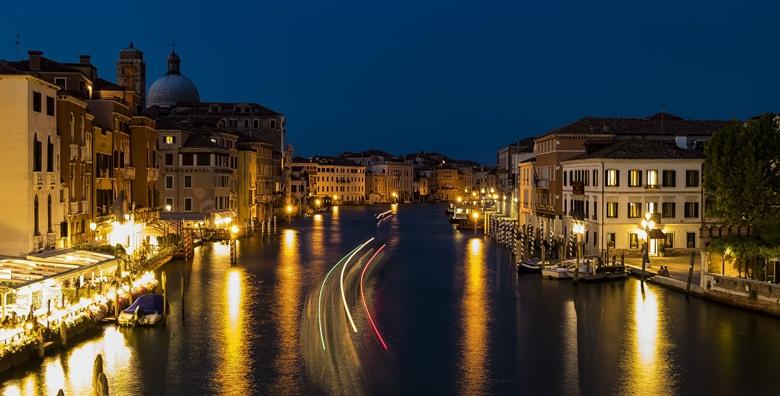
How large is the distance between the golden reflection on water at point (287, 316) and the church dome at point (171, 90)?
50835 millimetres

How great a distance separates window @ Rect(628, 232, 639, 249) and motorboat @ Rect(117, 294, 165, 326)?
2400cm

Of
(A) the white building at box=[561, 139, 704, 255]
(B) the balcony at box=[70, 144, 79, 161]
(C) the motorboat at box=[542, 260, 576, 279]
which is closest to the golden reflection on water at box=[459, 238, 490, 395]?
(C) the motorboat at box=[542, 260, 576, 279]

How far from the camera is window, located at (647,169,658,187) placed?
41312mm

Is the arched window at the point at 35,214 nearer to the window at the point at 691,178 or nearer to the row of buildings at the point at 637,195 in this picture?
the row of buildings at the point at 637,195

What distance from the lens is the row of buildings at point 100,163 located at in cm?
2686

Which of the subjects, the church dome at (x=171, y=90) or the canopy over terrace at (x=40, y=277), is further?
the church dome at (x=171, y=90)

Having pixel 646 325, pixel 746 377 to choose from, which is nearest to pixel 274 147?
pixel 646 325

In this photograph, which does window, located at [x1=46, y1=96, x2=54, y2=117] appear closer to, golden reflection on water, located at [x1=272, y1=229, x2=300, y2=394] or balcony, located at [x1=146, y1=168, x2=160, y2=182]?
golden reflection on water, located at [x1=272, y1=229, x2=300, y2=394]

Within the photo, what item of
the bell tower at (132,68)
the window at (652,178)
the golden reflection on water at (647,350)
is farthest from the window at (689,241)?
the bell tower at (132,68)

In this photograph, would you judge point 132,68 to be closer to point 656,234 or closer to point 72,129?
point 72,129

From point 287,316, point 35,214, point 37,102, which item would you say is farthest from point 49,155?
point 287,316

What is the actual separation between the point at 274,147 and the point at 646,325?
241 feet

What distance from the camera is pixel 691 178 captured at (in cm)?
4141

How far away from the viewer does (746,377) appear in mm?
19859
